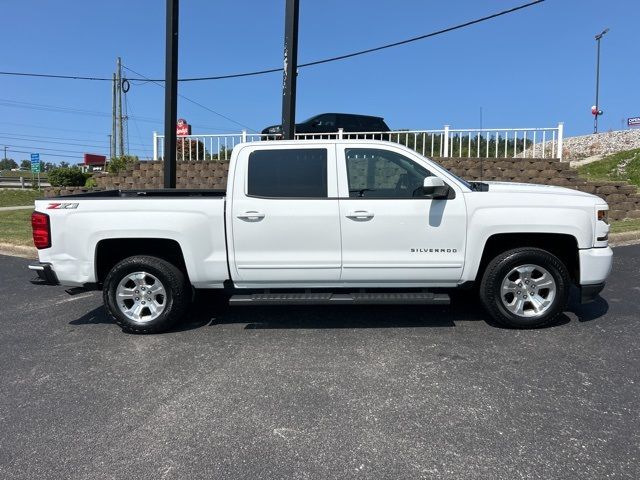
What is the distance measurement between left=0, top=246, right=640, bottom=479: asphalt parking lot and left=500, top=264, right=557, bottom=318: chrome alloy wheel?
28cm

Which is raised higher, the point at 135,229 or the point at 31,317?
the point at 135,229

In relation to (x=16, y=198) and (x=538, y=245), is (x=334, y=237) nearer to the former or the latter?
(x=538, y=245)

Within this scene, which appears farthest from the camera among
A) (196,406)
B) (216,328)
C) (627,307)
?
(627,307)

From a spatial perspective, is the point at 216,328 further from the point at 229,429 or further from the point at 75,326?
the point at 229,429

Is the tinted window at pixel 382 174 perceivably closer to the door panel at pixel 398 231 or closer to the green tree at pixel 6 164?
the door panel at pixel 398 231

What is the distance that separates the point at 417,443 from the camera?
2.96 metres

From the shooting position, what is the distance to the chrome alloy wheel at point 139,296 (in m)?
4.99

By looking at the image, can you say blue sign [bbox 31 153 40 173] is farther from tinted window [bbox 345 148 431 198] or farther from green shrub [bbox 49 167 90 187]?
tinted window [bbox 345 148 431 198]

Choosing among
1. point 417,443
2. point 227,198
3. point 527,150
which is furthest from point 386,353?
point 527,150

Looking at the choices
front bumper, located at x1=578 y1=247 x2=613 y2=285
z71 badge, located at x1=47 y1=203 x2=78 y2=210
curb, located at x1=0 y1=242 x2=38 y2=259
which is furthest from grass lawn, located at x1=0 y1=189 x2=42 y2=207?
front bumper, located at x1=578 y1=247 x2=613 y2=285

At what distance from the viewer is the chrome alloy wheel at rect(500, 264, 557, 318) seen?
4.90 metres

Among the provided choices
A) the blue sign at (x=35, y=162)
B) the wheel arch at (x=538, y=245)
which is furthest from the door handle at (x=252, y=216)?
the blue sign at (x=35, y=162)

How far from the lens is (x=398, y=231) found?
483 centimetres

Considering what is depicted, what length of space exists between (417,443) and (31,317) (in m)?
4.78
